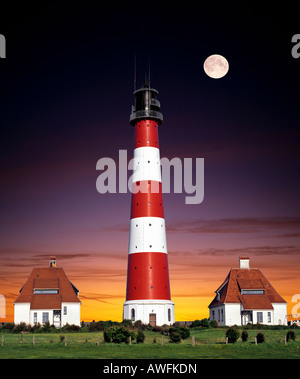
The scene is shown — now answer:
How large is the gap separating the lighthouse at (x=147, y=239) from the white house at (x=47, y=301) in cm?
889

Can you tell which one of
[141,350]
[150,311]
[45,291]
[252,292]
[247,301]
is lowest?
[141,350]

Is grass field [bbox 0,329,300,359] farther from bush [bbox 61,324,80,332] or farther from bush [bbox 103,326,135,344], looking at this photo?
bush [bbox 61,324,80,332]

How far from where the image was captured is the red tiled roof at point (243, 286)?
2699 inches

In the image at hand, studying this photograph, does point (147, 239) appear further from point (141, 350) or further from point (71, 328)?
point (141, 350)

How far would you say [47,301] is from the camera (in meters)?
65.6

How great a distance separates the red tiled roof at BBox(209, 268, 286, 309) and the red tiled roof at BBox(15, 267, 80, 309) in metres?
18.9

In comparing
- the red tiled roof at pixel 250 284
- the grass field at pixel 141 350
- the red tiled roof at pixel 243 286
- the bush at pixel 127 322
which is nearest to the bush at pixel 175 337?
the grass field at pixel 141 350

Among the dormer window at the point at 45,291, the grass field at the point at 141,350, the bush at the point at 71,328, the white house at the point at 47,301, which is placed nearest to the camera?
the grass field at the point at 141,350

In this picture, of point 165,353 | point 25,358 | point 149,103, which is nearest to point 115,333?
point 165,353

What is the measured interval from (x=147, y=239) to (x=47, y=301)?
16.1 m

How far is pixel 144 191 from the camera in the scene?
60.1 m

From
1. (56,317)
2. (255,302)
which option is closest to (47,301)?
(56,317)

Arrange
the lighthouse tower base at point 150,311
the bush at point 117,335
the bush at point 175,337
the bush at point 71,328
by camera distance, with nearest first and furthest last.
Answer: the bush at point 117,335, the bush at point 175,337, the lighthouse tower base at point 150,311, the bush at point 71,328

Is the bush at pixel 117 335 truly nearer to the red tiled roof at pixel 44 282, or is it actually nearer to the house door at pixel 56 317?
the house door at pixel 56 317
